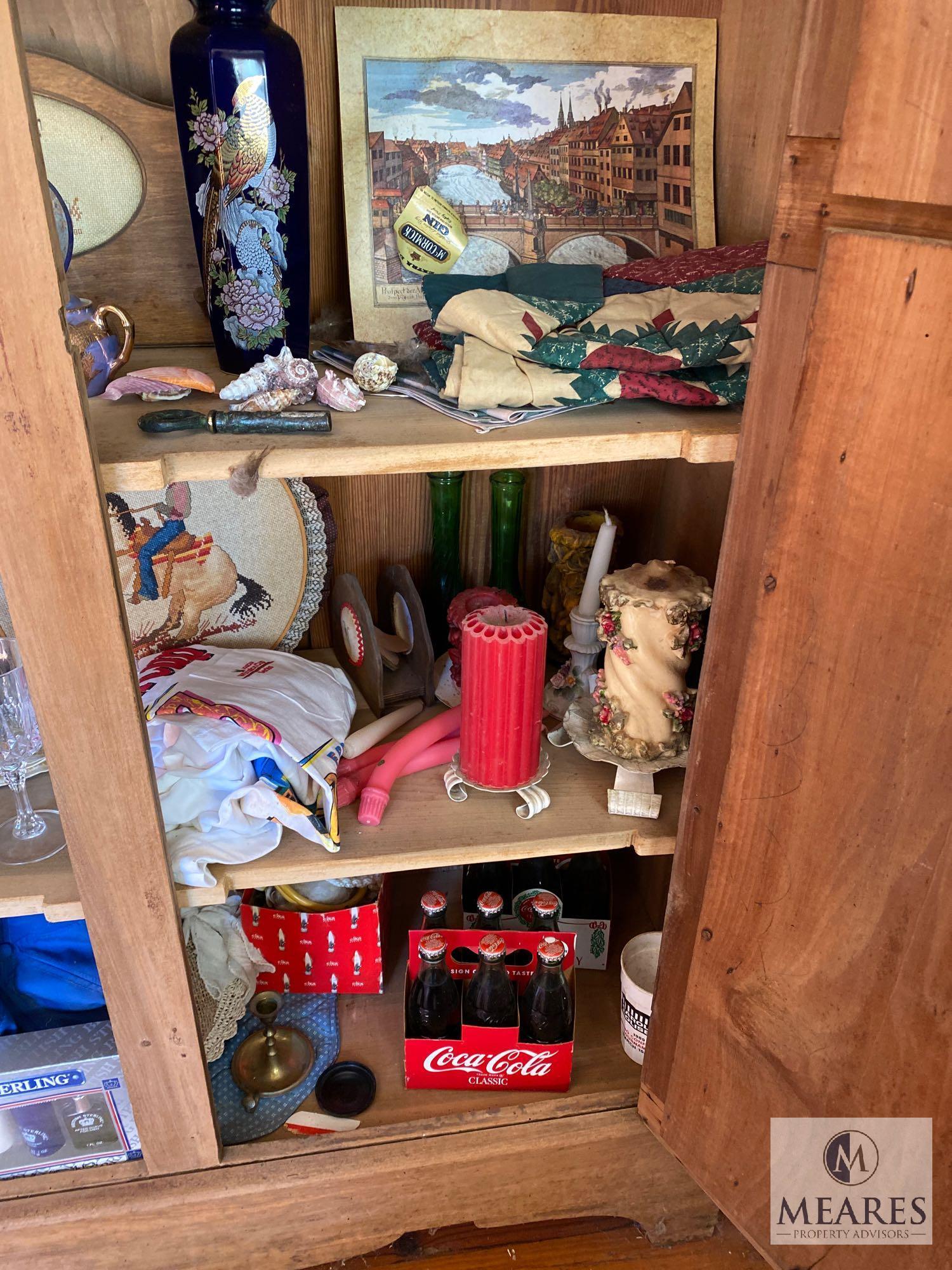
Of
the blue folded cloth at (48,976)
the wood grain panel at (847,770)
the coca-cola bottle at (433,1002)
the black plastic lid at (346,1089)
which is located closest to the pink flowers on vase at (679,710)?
the wood grain panel at (847,770)

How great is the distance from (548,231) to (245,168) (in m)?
0.37

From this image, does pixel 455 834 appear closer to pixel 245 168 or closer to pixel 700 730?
pixel 700 730

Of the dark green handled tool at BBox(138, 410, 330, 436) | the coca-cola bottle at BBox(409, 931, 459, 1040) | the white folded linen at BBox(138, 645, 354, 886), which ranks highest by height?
the dark green handled tool at BBox(138, 410, 330, 436)

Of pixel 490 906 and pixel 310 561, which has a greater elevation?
pixel 310 561

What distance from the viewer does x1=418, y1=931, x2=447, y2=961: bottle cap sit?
1106 millimetres

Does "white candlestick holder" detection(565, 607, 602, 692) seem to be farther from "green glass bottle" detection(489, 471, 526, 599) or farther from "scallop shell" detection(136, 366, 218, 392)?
"scallop shell" detection(136, 366, 218, 392)

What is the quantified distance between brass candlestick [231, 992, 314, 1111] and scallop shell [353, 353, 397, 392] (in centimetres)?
77

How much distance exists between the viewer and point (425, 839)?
40.0 inches

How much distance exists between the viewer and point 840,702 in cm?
76

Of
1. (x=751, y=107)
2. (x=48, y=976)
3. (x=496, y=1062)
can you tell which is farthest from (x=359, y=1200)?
(x=751, y=107)

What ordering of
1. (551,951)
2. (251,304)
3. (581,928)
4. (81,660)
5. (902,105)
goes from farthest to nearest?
(581,928) < (551,951) < (251,304) < (81,660) < (902,105)

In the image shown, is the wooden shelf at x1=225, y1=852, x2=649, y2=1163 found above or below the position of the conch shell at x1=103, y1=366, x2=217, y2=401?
below

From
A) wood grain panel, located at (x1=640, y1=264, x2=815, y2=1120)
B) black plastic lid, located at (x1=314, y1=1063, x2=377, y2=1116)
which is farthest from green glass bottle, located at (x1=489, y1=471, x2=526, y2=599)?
black plastic lid, located at (x1=314, y1=1063, x2=377, y2=1116)

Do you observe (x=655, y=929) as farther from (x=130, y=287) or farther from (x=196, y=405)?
(x=130, y=287)
